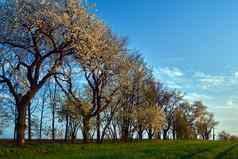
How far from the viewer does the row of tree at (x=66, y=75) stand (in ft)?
114

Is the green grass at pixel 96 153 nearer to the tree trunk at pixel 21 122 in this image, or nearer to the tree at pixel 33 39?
the tree trunk at pixel 21 122

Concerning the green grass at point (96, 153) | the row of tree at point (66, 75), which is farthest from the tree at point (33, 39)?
the green grass at point (96, 153)

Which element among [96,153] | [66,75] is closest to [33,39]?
[66,75]

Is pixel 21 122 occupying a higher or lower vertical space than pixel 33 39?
lower

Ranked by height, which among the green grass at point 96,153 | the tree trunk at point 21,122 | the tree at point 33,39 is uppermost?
the tree at point 33,39

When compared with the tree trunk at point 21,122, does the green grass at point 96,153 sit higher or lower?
lower

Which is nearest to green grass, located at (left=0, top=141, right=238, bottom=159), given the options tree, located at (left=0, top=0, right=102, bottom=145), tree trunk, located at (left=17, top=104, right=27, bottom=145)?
tree trunk, located at (left=17, top=104, right=27, bottom=145)

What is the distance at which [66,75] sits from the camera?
39000mm

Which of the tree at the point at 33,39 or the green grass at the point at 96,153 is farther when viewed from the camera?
the tree at the point at 33,39

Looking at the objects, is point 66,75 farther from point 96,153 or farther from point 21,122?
point 96,153

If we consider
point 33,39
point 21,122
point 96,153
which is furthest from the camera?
point 33,39

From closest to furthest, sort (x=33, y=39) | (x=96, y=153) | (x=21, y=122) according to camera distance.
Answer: (x=96, y=153) < (x=21, y=122) < (x=33, y=39)

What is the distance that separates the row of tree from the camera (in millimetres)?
34844

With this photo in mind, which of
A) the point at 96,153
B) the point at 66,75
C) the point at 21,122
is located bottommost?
the point at 96,153
